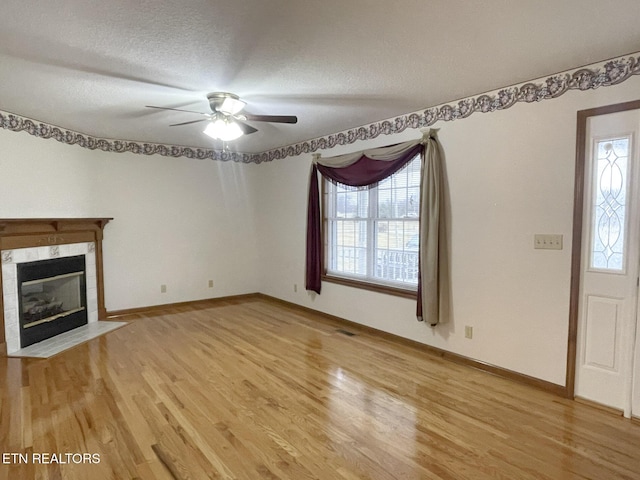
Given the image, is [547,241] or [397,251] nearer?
[547,241]

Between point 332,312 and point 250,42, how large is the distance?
3.49 metres

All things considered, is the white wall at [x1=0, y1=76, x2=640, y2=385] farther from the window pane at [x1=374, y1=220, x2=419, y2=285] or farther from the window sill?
the window pane at [x1=374, y1=220, x2=419, y2=285]

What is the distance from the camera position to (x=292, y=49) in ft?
7.63

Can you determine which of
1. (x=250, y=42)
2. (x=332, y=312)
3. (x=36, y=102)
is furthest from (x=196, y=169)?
(x=250, y=42)

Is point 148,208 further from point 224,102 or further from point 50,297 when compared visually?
point 224,102

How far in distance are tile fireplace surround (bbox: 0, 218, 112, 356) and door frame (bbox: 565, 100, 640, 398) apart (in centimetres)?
498

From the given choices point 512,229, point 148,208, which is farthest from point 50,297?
point 512,229

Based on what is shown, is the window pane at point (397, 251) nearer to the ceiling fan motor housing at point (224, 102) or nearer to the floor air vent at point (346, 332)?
the floor air vent at point (346, 332)

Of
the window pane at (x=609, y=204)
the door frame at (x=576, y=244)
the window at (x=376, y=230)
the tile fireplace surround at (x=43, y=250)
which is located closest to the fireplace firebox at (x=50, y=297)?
the tile fireplace surround at (x=43, y=250)

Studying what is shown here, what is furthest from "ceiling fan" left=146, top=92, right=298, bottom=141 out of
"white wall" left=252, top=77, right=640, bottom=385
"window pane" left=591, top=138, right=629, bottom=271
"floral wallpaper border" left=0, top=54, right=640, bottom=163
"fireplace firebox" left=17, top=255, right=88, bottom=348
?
"fireplace firebox" left=17, top=255, right=88, bottom=348

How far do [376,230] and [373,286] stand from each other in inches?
26.0

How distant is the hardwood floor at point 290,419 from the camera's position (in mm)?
2006

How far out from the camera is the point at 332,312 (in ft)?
16.1

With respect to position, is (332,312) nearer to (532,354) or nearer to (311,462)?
(532,354)
